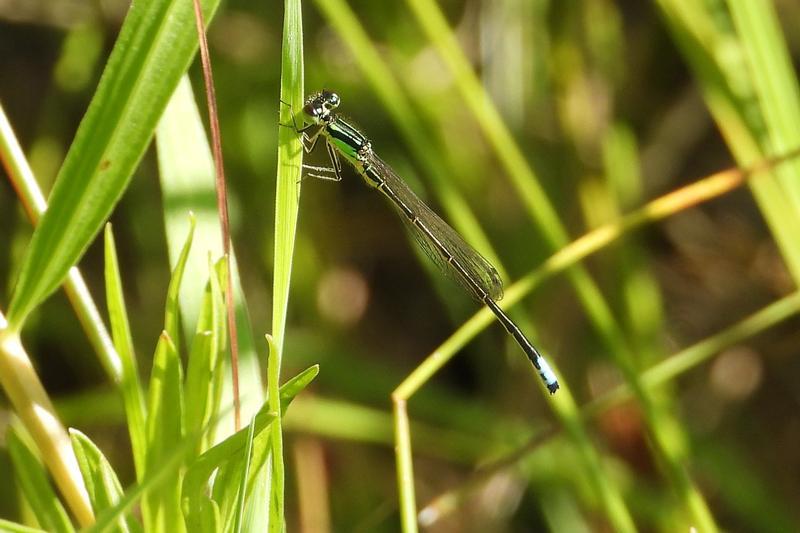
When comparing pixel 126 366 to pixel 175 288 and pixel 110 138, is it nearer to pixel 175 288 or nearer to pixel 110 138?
pixel 175 288

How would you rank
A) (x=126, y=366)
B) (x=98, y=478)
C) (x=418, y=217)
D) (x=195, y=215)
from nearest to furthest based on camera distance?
1. (x=98, y=478)
2. (x=126, y=366)
3. (x=195, y=215)
4. (x=418, y=217)

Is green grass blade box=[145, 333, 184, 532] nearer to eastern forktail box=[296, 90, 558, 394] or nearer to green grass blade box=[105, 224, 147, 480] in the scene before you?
green grass blade box=[105, 224, 147, 480]

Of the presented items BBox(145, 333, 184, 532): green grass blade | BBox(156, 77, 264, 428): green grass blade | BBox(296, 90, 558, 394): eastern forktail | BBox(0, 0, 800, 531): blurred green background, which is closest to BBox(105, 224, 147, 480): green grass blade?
BBox(145, 333, 184, 532): green grass blade

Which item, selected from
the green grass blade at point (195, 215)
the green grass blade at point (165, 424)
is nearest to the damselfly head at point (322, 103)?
the green grass blade at point (195, 215)

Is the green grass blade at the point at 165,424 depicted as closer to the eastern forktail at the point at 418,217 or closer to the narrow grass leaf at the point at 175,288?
the narrow grass leaf at the point at 175,288

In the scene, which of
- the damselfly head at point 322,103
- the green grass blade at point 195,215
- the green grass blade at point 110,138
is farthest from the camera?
the damselfly head at point 322,103

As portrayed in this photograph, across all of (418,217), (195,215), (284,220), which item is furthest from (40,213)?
(418,217)
